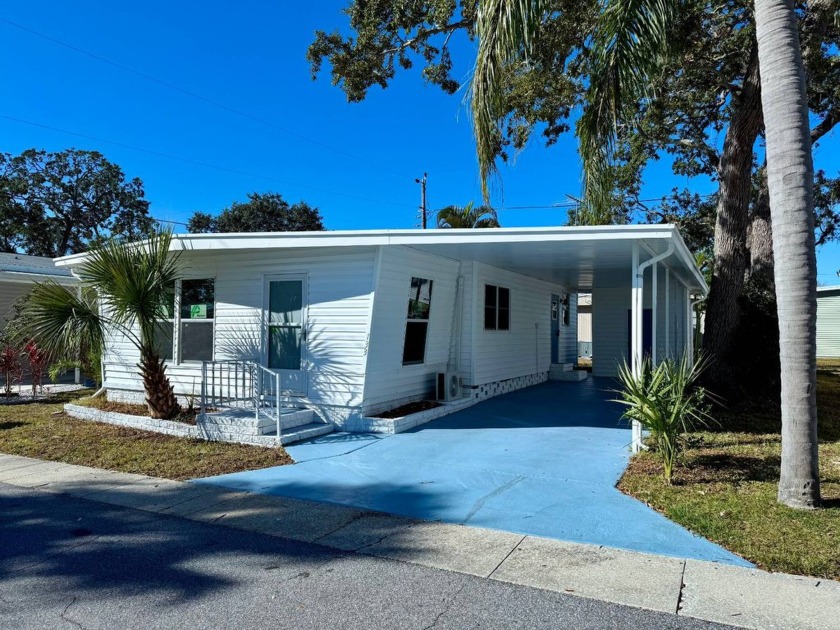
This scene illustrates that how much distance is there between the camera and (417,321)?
380 inches

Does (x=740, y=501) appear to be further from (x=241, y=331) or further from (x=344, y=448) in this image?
(x=241, y=331)

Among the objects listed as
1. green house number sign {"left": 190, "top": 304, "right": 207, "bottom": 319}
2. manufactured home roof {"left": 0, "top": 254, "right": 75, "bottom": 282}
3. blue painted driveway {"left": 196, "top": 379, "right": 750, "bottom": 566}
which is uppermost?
manufactured home roof {"left": 0, "top": 254, "right": 75, "bottom": 282}

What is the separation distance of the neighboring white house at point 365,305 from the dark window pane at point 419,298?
0.06 ft

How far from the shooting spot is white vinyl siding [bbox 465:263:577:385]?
10.9m

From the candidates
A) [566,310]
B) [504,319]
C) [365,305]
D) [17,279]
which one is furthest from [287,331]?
[566,310]

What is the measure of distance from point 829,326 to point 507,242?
95.2 ft

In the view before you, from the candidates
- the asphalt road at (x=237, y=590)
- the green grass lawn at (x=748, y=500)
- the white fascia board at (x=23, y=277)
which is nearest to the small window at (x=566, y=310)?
the green grass lawn at (x=748, y=500)

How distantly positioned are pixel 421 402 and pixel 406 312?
1682 millimetres

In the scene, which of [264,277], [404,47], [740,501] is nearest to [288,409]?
[264,277]

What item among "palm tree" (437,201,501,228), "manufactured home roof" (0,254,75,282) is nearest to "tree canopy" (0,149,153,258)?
"manufactured home roof" (0,254,75,282)

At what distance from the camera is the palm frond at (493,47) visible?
6.05 meters

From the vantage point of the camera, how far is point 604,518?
4.88 metres

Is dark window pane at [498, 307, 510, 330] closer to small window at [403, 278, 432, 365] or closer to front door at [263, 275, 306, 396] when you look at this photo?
small window at [403, 278, 432, 365]

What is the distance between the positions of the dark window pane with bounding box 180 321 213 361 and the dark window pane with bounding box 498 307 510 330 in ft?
18.3
